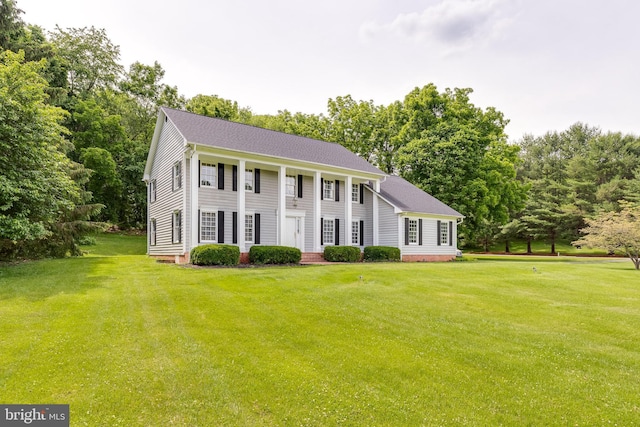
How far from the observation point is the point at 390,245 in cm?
2377

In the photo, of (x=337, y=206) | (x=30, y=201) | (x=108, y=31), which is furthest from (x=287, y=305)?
(x=108, y=31)

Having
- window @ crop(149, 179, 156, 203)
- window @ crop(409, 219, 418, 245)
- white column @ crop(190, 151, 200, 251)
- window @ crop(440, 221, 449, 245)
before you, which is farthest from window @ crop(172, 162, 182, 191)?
window @ crop(440, 221, 449, 245)

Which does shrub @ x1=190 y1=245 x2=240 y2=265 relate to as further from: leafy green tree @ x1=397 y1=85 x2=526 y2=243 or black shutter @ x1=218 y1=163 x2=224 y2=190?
leafy green tree @ x1=397 y1=85 x2=526 y2=243

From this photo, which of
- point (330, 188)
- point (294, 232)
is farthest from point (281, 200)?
point (330, 188)

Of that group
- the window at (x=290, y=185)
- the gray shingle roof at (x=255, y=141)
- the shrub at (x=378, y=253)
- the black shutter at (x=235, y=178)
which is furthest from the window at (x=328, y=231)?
the black shutter at (x=235, y=178)

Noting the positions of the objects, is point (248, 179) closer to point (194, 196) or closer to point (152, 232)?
point (194, 196)

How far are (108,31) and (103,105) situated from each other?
7965 mm

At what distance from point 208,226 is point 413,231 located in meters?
12.7

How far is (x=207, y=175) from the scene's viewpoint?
18750mm

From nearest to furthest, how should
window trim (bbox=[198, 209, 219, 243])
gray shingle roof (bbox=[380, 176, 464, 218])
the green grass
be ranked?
the green grass < window trim (bbox=[198, 209, 219, 243]) < gray shingle roof (bbox=[380, 176, 464, 218])

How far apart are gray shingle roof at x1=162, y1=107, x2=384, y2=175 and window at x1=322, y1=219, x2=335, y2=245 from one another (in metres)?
3.43

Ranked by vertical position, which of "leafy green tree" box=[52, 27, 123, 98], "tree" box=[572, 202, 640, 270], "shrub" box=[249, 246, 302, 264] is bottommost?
"shrub" box=[249, 246, 302, 264]

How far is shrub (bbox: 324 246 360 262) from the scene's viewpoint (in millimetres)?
20531

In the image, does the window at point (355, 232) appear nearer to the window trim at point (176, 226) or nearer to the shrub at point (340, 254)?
the shrub at point (340, 254)
